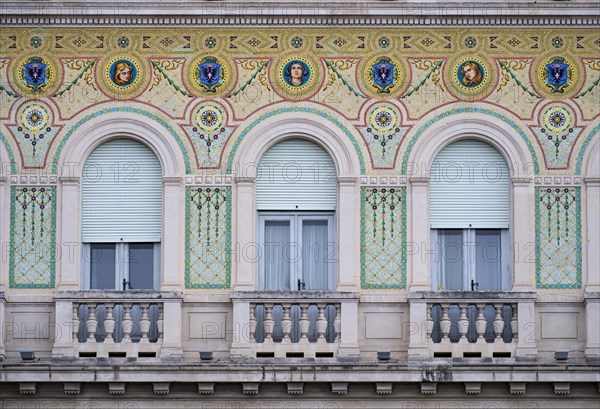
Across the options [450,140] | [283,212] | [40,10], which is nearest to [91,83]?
[40,10]

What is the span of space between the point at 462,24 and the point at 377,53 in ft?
5.00

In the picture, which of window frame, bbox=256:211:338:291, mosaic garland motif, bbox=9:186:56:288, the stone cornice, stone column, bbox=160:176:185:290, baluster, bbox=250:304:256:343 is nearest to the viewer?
baluster, bbox=250:304:256:343

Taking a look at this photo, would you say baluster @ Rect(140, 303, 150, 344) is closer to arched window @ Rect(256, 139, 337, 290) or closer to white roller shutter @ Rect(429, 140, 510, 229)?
arched window @ Rect(256, 139, 337, 290)

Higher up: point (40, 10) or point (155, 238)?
point (40, 10)

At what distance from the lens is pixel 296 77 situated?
3731cm

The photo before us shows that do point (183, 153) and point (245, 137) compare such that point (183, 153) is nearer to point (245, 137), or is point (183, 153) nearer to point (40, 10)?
point (245, 137)

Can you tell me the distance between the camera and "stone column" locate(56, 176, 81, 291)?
36781 mm

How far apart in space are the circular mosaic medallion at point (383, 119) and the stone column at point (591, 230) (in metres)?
3.39

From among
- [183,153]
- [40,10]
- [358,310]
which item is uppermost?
[40,10]

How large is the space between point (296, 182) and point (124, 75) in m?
3.46

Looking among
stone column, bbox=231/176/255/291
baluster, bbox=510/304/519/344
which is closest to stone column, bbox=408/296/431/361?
baluster, bbox=510/304/519/344

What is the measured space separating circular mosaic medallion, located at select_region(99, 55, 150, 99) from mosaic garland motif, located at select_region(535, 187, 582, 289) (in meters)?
6.99

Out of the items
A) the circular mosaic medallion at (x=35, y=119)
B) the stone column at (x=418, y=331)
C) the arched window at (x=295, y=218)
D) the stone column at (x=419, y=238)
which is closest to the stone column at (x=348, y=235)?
the arched window at (x=295, y=218)

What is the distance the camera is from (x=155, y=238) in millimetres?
37062
